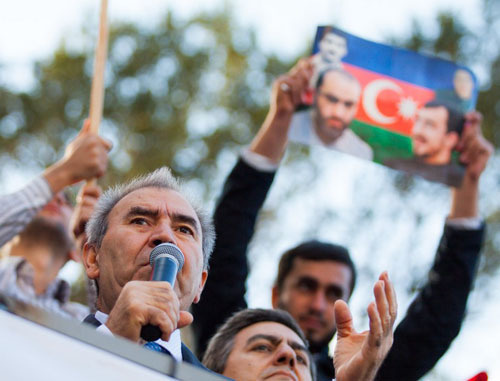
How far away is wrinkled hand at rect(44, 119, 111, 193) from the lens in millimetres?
3311

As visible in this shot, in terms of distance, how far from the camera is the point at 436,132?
12.6 ft

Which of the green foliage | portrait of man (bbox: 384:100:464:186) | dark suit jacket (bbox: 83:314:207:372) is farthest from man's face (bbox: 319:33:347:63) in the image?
the green foliage

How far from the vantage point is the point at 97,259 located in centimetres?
210

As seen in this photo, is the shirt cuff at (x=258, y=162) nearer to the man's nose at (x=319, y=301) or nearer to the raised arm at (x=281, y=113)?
the raised arm at (x=281, y=113)

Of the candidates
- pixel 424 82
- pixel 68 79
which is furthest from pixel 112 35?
pixel 424 82

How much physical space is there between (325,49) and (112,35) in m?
8.43

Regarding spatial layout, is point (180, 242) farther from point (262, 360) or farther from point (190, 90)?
point (190, 90)

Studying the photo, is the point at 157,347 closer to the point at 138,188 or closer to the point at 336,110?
the point at 138,188

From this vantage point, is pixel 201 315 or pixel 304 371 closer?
pixel 304 371

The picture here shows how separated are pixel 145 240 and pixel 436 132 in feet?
6.96

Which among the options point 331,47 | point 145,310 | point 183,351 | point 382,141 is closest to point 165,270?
point 145,310

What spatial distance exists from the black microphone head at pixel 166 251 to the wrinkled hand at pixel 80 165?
147 cm

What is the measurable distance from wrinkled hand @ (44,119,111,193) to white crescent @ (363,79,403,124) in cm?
108

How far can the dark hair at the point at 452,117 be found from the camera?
386 centimetres
